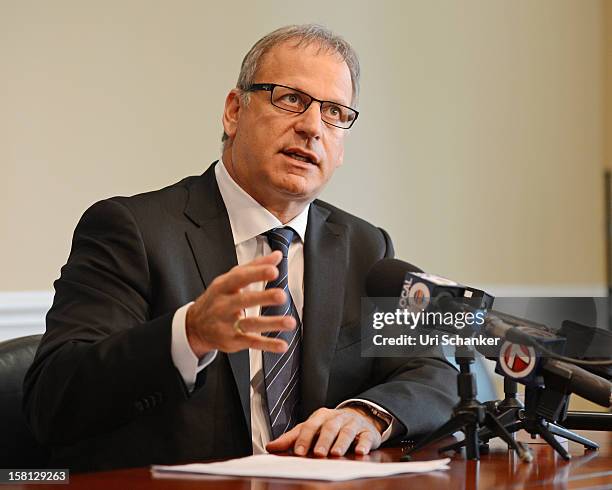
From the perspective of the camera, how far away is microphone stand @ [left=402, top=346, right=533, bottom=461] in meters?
1.66

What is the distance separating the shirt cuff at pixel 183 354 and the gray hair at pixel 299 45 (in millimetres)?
846

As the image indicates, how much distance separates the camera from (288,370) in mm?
2178

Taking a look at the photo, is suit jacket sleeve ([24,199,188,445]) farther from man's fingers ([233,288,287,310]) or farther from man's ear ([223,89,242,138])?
man's ear ([223,89,242,138])

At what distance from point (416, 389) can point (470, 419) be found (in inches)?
16.5

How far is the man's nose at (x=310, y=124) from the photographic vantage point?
7.54 feet

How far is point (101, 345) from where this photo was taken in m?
1.81

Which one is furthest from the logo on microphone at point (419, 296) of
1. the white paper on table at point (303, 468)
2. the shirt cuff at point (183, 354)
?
the shirt cuff at point (183, 354)

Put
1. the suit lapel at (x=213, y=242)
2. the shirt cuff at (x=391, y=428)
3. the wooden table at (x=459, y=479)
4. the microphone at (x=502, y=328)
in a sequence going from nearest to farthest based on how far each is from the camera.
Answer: the wooden table at (x=459, y=479) < the microphone at (x=502, y=328) < the shirt cuff at (x=391, y=428) < the suit lapel at (x=213, y=242)

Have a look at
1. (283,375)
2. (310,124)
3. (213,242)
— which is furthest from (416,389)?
(310,124)

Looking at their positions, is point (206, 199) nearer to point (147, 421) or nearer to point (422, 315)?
point (147, 421)

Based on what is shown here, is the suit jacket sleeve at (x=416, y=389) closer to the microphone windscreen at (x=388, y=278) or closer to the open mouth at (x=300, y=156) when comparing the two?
the microphone windscreen at (x=388, y=278)

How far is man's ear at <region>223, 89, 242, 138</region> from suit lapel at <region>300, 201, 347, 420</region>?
0.28 metres

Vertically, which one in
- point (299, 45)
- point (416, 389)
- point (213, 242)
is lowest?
point (416, 389)

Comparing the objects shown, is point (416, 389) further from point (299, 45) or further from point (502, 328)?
point (299, 45)
